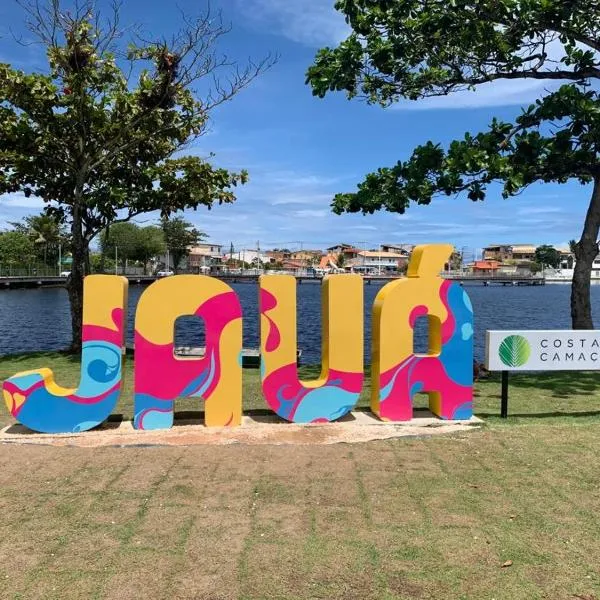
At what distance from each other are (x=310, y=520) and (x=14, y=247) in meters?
87.0

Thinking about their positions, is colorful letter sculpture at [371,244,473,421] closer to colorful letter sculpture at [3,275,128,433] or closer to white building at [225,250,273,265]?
colorful letter sculpture at [3,275,128,433]

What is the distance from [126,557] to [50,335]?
2989cm

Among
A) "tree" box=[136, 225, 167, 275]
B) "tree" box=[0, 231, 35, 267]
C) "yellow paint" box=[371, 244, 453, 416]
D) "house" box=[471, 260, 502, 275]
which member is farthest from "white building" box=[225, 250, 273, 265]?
"yellow paint" box=[371, 244, 453, 416]

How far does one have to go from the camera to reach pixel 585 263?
15062mm

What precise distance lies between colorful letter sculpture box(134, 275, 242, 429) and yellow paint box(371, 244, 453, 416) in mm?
2080

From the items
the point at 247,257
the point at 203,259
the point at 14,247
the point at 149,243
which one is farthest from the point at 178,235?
the point at 247,257

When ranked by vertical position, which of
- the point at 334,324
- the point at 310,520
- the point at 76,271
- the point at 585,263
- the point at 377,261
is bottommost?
the point at 310,520

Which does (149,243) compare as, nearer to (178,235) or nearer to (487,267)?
(178,235)

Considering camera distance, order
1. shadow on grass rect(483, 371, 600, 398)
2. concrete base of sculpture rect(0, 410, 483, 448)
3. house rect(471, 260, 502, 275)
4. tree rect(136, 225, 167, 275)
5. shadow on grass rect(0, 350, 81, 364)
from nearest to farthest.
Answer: concrete base of sculpture rect(0, 410, 483, 448)
shadow on grass rect(483, 371, 600, 398)
shadow on grass rect(0, 350, 81, 364)
tree rect(136, 225, 167, 275)
house rect(471, 260, 502, 275)

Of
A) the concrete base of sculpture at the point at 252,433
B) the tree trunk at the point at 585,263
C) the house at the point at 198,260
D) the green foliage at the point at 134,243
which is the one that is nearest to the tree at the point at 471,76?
the tree trunk at the point at 585,263

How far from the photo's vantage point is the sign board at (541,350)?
8.98 metres

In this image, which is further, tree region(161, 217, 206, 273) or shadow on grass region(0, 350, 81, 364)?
tree region(161, 217, 206, 273)

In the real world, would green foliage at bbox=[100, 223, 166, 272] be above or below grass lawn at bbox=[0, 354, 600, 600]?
above

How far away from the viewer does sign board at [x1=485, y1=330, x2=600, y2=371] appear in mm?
8977
